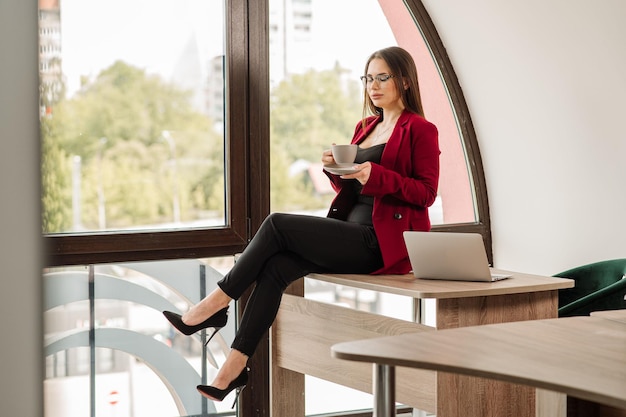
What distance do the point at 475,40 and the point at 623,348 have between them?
8.42 feet

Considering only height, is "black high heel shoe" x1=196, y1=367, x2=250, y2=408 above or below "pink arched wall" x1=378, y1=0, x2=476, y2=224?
below

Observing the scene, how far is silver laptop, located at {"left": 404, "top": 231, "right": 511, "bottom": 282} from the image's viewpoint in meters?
2.49

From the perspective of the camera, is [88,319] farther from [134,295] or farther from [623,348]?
[623,348]

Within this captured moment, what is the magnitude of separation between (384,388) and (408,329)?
1.16 meters

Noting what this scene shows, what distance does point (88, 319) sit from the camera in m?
3.05

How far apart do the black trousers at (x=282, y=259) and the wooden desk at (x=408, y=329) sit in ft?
0.26

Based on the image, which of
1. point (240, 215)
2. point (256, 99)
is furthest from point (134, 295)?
point (256, 99)

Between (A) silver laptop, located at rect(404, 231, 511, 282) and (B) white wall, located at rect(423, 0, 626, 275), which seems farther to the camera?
(B) white wall, located at rect(423, 0, 626, 275)

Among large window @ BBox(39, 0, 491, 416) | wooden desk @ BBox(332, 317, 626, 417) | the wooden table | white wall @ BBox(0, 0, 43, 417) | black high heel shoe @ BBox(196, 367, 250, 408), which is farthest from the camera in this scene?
large window @ BBox(39, 0, 491, 416)

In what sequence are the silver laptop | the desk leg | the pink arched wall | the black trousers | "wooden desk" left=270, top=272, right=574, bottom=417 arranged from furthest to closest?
the pink arched wall
the black trousers
the silver laptop
"wooden desk" left=270, top=272, right=574, bottom=417
the desk leg

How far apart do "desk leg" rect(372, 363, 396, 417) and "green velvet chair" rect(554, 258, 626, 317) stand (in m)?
1.48

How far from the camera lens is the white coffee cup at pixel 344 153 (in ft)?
8.64

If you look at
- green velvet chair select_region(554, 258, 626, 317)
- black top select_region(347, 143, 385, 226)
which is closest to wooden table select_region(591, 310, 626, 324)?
green velvet chair select_region(554, 258, 626, 317)

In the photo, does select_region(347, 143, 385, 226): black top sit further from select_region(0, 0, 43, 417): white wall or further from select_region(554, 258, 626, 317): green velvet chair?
select_region(0, 0, 43, 417): white wall
